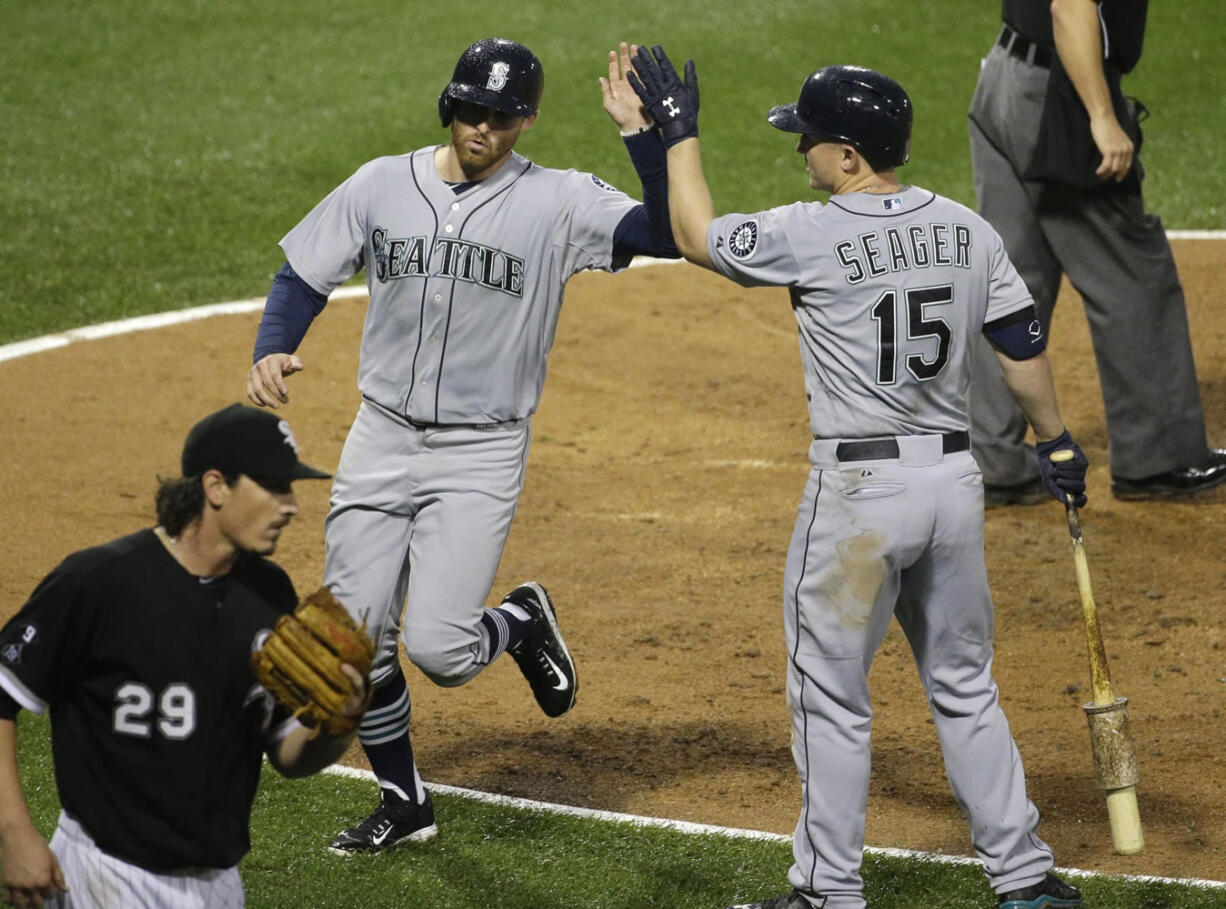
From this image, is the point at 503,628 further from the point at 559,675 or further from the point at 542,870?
the point at 542,870

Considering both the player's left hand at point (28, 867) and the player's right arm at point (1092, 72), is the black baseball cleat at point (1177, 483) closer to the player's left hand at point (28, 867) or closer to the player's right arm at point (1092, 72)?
the player's right arm at point (1092, 72)

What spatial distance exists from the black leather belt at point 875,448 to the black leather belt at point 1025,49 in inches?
135

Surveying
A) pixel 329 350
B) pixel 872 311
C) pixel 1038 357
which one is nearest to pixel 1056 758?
pixel 1038 357

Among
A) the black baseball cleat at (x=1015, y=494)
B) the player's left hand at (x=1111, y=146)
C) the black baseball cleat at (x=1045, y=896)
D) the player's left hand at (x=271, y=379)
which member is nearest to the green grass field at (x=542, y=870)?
the black baseball cleat at (x=1045, y=896)

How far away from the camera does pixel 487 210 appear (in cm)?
489

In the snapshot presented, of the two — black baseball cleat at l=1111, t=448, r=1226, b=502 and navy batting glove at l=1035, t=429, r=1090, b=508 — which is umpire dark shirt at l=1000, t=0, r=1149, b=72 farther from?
navy batting glove at l=1035, t=429, r=1090, b=508

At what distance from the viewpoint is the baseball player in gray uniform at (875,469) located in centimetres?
423

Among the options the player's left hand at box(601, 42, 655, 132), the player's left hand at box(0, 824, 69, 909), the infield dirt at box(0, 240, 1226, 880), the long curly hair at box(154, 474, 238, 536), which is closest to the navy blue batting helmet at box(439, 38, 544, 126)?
the player's left hand at box(601, 42, 655, 132)

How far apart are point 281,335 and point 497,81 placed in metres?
0.94

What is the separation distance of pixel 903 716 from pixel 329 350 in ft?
15.8

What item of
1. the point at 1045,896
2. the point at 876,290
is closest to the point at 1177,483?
the point at 1045,896

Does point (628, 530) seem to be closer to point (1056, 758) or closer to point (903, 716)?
point (903, 716)

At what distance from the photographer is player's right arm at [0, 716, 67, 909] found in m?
3.13

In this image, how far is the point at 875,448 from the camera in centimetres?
427
